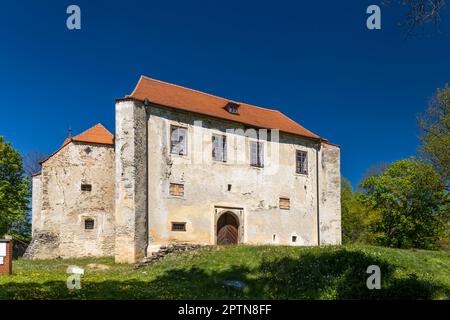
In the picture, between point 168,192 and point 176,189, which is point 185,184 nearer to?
point 176,189

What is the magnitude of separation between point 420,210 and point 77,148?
24215 millimetres

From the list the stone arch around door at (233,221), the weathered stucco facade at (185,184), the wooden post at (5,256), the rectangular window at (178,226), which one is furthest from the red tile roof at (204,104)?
the wooden post at (5,256)

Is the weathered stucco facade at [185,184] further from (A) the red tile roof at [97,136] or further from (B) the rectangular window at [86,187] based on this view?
(A) the red tile roof at [97,136]

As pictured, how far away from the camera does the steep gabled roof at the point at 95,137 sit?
2581 centimetres

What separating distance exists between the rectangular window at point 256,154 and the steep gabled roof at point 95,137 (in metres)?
8.52

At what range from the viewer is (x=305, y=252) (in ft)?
51.1

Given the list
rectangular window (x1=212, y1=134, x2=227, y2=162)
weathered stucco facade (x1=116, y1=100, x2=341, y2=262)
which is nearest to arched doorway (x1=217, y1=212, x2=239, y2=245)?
weathered stucco facade (x1=116, y1=100, x2=341, y2=262)

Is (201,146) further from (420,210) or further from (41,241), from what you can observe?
(420,210)

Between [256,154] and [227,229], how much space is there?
4867 millimetres

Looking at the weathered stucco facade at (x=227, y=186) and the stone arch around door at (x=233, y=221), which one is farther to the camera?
the stone arch around door at (x=233, y=221)

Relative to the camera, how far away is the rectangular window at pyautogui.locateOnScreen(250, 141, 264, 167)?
2585 cm

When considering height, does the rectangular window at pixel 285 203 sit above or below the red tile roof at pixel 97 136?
below

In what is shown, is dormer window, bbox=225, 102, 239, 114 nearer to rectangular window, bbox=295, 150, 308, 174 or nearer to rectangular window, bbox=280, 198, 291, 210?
rectangular window, bbox=295, 150, 308, 174
